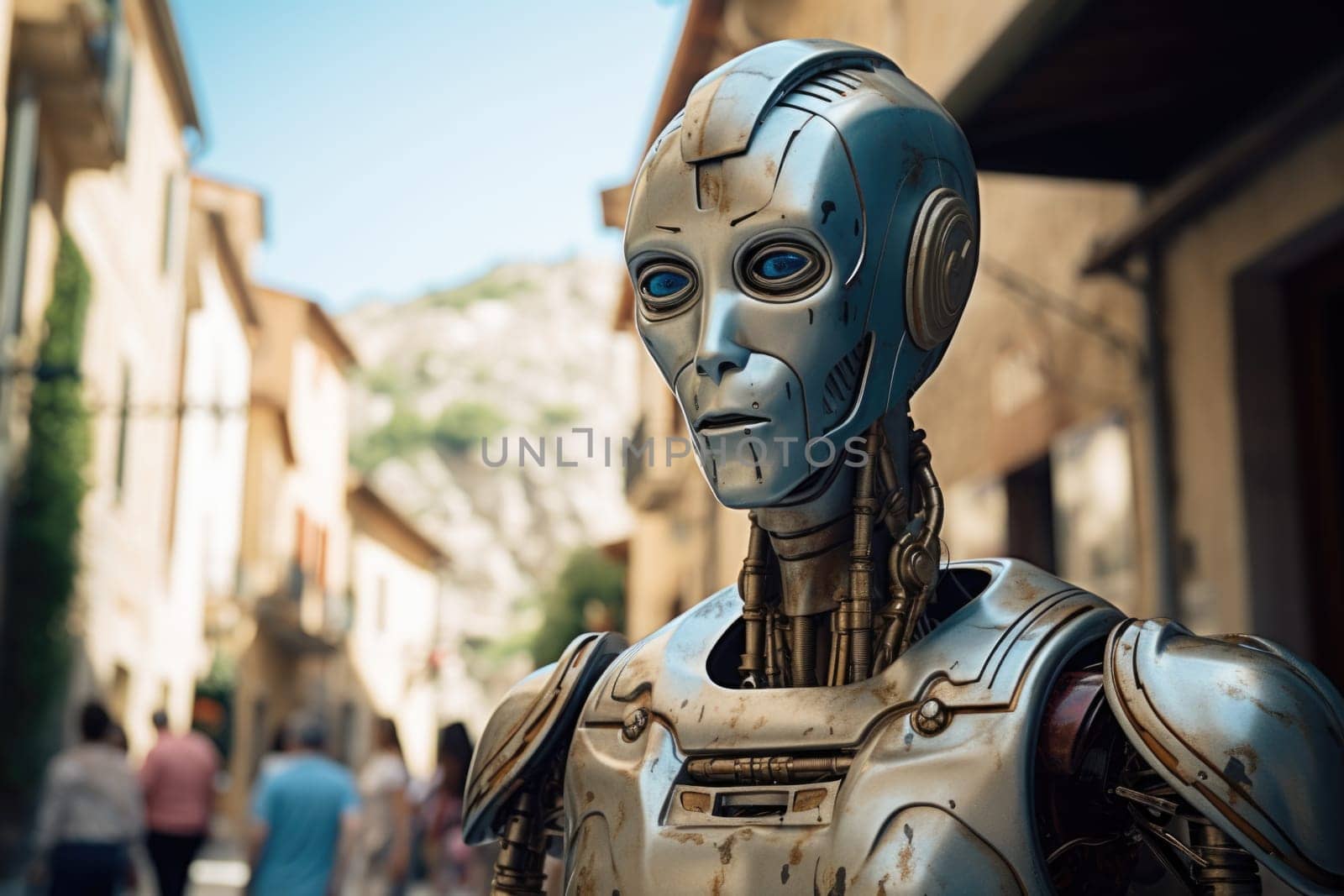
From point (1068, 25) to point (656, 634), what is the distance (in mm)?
4902

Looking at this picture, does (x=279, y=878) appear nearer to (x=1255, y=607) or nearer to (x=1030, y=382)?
(x=1255, y=607)

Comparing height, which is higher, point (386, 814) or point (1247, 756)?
point (1247, 756)

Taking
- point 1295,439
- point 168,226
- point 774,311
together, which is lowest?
point 774,311

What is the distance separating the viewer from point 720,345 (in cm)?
200

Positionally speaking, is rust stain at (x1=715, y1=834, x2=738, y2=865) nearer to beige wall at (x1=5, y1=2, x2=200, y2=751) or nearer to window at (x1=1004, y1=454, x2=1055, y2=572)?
window at (x1=1004, y1=454, x2=1055, y2=572)

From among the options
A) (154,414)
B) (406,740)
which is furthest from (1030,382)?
(406,740)

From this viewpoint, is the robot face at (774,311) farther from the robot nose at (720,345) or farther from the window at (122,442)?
the window at (122,442)

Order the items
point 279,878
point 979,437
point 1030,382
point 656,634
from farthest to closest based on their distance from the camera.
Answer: point 979,437
point 1030,382
point 279,878
point 656,634

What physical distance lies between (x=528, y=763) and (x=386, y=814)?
7.28m

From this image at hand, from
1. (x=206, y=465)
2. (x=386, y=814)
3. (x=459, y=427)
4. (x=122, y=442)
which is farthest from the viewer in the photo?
(x=459, y=427)

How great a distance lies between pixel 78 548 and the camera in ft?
47.8

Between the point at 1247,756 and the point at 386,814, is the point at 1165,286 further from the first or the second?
the point at 1247,756

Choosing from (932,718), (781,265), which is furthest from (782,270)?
(932,718)

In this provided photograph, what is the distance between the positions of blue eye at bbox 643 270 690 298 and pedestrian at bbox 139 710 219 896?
752 centimetres
